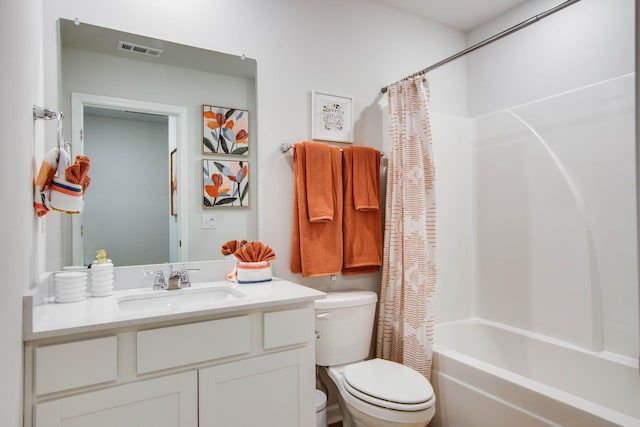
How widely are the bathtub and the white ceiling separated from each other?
2119mm

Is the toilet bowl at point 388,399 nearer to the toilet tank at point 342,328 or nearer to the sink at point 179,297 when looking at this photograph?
the toilet tank at point 342,328

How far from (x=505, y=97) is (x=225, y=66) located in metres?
1.88

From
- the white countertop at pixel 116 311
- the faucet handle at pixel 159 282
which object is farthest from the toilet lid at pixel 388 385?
the faucet handle at pixel 159 282

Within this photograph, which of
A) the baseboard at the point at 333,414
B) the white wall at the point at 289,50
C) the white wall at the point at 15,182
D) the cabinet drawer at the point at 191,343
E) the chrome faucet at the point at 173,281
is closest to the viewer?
the white wall at the point at 15,182

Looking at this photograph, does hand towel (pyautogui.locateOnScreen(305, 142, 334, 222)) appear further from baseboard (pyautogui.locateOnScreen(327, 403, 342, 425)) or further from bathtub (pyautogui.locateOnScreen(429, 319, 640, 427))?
baseboard (pyautogui.locateOnScreen(327, 403, 342, 425))

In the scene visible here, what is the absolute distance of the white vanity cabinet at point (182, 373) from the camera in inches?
43.1

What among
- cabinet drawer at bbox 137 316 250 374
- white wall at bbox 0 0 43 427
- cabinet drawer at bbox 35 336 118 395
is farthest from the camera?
cabinet drawer at bbox 137 316 250 374

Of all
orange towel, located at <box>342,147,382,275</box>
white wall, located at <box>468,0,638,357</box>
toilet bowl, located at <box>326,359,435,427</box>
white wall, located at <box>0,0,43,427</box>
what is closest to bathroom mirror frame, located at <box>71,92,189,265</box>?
white wall, located at <box>0,0,43,427</box>

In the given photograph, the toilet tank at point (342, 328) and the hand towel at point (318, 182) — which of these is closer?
the toilet tank at point (342, 328)

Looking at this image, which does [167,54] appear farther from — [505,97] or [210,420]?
[505,97]

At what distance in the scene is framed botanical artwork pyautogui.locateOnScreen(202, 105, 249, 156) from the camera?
6.23ft

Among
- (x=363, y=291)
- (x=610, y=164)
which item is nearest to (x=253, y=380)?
(x=363, y=291)

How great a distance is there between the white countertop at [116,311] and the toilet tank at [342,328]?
0.35 m

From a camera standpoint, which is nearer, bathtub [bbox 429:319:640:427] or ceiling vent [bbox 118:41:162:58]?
bathtub [bbox 429:319:640:427]
